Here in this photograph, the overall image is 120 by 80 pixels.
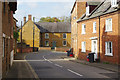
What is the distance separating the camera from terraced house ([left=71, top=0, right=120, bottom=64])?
20480mm

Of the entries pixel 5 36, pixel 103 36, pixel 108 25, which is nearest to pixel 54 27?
pixel 103 36

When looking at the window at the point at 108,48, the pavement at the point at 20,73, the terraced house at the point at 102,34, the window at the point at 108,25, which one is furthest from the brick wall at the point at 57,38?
the pavement at the point at 20,73

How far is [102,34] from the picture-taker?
23.3m

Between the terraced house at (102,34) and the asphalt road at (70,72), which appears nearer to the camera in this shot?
the asphalt road at (70,72)

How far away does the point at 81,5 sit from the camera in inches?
1280

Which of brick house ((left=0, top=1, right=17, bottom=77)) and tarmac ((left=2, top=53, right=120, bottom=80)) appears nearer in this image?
brick house ((left=0, top=1, right=17, bottom=77))

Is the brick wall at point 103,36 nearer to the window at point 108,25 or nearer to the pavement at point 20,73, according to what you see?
the window at point 108,25

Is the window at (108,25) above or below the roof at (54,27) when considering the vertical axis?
below

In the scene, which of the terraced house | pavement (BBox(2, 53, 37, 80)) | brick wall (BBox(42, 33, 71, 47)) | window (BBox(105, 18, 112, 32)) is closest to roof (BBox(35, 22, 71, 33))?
brick wall (BBox(42, 33, 71, 47))

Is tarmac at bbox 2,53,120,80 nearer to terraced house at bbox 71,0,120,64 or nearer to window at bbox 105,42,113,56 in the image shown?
terraced house at bbox 71,0,120,64

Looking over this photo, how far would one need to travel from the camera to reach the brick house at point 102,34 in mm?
20453

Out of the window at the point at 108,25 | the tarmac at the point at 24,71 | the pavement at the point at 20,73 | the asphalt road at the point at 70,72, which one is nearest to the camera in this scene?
the pavement at the point at 20,73

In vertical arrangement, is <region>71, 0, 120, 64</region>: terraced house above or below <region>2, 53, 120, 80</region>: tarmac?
above

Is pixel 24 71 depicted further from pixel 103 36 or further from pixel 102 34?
pixel 102 34
